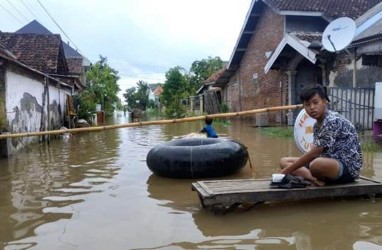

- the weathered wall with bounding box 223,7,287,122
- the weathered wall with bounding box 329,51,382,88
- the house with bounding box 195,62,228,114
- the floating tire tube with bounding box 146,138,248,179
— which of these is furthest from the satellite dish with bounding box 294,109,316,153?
the house with bounding box 195,62,228,114

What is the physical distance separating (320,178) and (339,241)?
1.14 metres

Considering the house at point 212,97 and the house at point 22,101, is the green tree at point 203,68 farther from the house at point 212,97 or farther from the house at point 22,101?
the house at point 22,101

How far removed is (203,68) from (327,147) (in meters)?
44.0

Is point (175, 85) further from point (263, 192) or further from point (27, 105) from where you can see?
point (263, 192)

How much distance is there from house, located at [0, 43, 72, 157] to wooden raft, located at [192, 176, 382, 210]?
273 inches

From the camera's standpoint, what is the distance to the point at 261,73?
841 inches

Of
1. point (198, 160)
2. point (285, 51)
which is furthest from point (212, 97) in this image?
point (198, 160)

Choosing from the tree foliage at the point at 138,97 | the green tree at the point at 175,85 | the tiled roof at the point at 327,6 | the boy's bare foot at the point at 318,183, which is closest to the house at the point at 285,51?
the tiled roof at the point at 327,6

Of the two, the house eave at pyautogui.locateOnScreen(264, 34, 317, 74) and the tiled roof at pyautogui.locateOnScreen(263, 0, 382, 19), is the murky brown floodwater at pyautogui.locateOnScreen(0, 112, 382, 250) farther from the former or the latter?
the tiled roof at pyautogui.locateOnScreen(263, 0, 382, 19)

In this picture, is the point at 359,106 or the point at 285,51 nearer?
the point at 359,106

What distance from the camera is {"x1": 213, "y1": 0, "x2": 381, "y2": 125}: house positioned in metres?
14.4

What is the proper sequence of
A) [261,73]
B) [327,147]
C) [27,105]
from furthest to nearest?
[261,73]
[27,105]
[327,147]

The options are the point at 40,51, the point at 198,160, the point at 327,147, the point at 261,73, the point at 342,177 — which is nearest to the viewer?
the point at 327,147

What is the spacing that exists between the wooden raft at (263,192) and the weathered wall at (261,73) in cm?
1396
